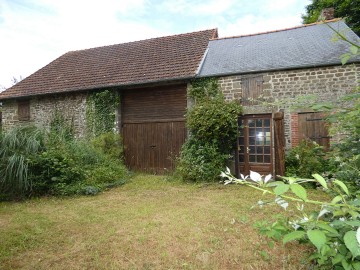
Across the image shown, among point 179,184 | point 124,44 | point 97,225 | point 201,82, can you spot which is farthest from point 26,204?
point 124,44

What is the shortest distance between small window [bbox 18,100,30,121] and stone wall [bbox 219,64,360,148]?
31.3 ft

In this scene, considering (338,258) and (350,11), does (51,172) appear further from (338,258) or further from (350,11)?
(350,11)

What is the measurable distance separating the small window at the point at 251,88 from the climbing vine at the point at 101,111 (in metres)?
5.06

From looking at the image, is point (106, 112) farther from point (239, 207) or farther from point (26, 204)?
point (239, 207)

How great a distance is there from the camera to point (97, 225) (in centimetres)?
402

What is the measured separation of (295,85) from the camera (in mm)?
7781

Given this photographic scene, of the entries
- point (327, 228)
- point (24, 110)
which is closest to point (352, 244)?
point (327, 228)

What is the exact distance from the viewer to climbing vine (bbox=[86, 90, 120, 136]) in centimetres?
975

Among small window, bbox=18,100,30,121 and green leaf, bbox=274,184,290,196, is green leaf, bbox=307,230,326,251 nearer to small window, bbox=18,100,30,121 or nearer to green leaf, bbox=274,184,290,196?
green leaf, bbox=274,184,290,196

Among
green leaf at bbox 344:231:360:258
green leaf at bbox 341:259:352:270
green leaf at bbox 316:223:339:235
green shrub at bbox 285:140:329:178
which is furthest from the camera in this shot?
green shrub at bbox 285:140:329:178

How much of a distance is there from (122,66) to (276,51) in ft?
21.6

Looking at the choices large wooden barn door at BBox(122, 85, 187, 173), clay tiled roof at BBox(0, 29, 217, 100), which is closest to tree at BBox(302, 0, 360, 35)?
clay tiled roof at BBox(0, 29, 217, 100)

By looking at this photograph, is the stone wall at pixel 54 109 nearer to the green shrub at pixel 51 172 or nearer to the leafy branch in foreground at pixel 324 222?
the green shrub at pixel 51 172

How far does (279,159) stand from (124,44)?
32.5 feet
